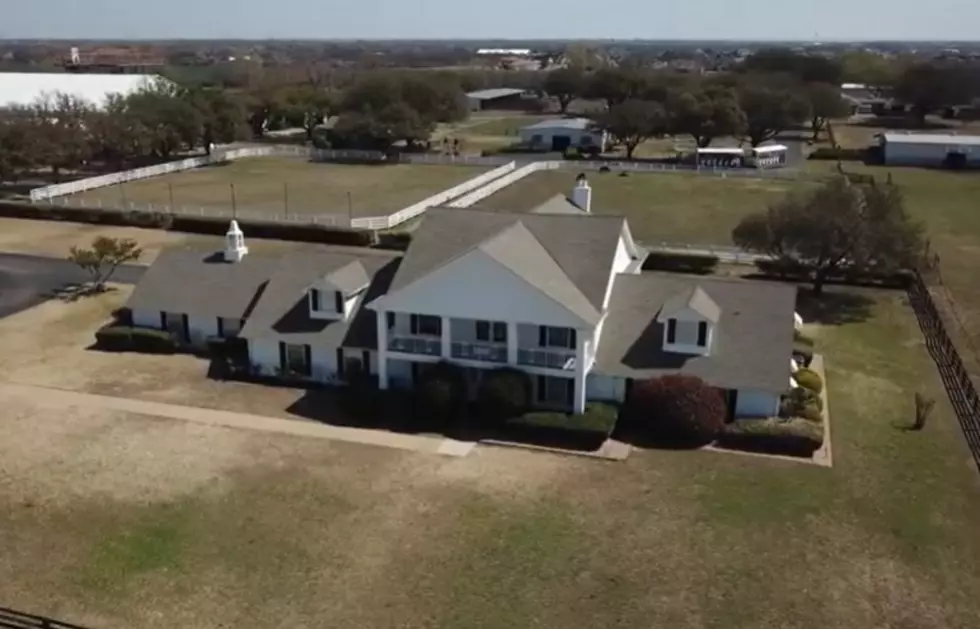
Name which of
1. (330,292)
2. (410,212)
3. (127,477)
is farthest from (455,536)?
(410,212)

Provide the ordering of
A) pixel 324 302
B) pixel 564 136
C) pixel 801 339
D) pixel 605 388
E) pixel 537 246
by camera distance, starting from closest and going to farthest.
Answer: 1. pixel 605 388
2. pixel 537 246
3. pixel 324 302
4. pixel 801 339
5. pixel 564 136

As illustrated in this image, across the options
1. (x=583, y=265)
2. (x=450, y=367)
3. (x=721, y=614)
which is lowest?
(x=721, y=614)

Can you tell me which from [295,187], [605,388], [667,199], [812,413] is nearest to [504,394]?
[605,388]

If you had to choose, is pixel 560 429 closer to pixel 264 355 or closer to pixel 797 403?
pixel 797 403

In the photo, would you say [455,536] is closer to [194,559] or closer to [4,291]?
[194,559]

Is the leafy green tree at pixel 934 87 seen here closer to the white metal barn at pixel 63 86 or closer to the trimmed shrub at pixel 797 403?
the white metal barn at pixel 63 86

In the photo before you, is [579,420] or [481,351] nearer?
[579,420]
